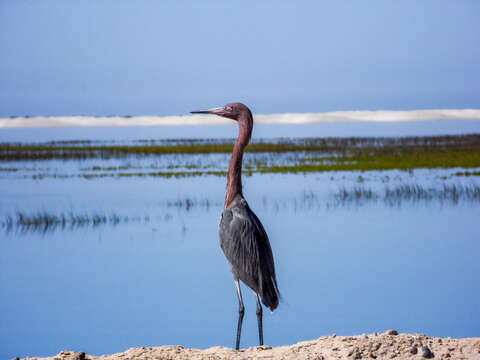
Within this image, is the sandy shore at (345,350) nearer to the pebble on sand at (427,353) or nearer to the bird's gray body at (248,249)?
the pebble on sand at (427,353)

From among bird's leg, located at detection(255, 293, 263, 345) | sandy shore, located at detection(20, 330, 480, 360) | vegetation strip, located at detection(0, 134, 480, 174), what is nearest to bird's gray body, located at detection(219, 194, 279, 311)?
bird's leg, located at detection(255, 293, 263, 345)

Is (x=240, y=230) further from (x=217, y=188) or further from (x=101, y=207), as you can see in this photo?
(x=217, y=188)

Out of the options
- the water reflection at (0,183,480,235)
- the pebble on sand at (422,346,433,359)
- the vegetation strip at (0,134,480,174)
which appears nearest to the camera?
the pebble on sand at (422,346,433,359)

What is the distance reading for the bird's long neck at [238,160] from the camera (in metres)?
7.54

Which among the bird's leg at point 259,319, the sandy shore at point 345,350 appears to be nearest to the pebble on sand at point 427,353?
the sandy shore at point 345,350

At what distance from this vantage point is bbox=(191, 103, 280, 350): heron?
7.47 m

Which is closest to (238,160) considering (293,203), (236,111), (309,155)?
(236,111)

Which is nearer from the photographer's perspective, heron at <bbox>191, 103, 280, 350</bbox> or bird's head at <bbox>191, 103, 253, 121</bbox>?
heron at <bbox>191, 103, 280, 350</bbox>

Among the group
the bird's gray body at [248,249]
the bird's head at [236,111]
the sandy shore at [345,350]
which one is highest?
the bird's head at [236,111]

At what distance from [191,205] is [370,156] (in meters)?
16.7

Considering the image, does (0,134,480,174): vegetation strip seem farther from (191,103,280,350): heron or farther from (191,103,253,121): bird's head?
(191,103,280,350): heron

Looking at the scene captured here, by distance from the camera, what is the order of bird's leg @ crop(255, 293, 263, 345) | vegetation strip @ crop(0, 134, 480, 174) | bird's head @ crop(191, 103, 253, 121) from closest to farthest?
bird's leg @ crop(255, 293, 263, 345), bird's head @ crop(191, 103, 253, 121), vegetation strip @ crop(0, 134, 480, 174)

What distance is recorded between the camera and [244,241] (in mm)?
7465

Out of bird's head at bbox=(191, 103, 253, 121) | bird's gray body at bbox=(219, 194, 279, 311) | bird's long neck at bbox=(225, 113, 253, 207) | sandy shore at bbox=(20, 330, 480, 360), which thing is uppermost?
bird's head at bbox=(191, 103, 253, 121)
